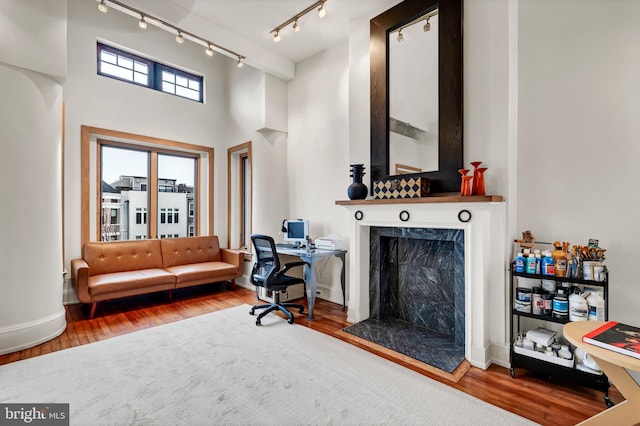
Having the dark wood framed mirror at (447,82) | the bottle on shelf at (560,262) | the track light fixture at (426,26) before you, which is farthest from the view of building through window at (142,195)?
the bottle on shelf at (560,262)

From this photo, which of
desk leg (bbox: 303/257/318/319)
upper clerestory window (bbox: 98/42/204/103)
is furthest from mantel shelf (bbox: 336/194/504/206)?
upper clerestory window (bbox: 98/42/204/103)

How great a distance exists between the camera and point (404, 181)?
2926 millimetres

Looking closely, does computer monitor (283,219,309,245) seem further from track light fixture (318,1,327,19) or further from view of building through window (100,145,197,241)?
track light fixture (318,1,327,19)

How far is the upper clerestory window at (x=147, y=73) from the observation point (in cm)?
430

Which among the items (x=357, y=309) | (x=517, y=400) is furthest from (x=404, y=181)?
(x=517, y=400)

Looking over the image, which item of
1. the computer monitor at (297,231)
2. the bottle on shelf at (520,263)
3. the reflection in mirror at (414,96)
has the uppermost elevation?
the reflection in mirror at (414,96)

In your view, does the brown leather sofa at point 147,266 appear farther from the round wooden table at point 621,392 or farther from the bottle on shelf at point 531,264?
the round wooden table at point 621,392

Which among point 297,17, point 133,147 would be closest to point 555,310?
point 297,17

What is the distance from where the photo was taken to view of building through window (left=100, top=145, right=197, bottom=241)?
14.6 ft

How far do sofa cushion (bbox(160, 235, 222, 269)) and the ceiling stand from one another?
290 cm

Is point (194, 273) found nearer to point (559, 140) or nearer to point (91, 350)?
point (91, 350)

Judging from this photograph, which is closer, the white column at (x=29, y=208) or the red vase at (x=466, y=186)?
the red vase at (x=466, y=186)

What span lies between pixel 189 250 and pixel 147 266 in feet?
2.07

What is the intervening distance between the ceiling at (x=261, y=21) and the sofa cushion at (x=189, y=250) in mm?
Result: 2903
